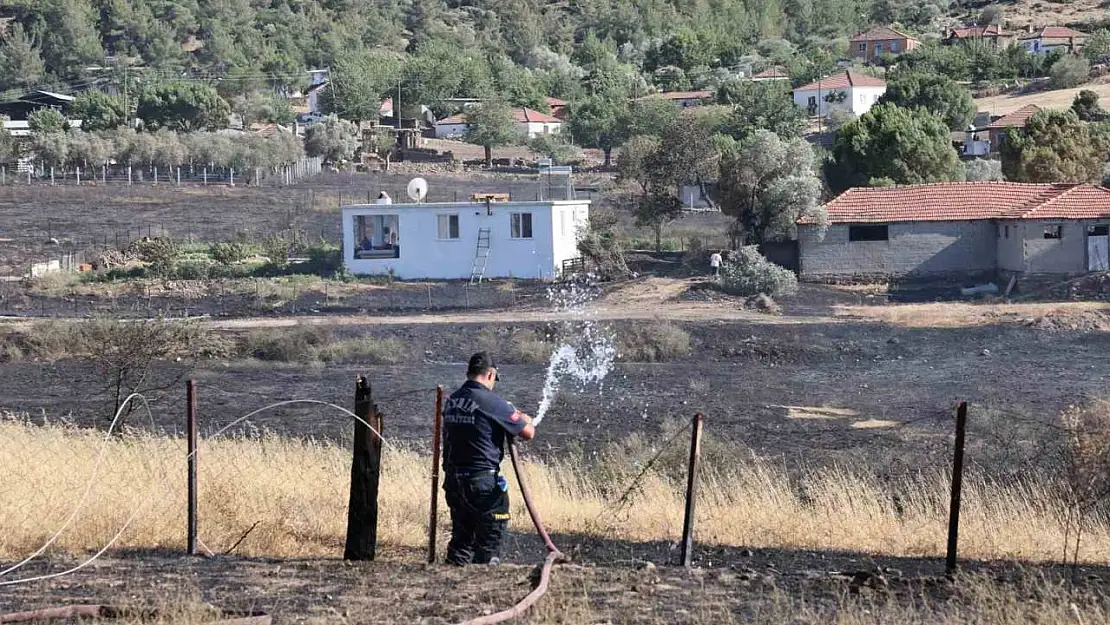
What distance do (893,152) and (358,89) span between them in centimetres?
6345

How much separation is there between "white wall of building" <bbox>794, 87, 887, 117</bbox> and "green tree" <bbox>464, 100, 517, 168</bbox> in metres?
18.9

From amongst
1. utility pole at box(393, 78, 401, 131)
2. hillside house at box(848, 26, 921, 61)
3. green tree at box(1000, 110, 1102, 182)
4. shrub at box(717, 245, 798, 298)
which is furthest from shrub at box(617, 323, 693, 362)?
hillside house at box(848, 26, 921, 61)

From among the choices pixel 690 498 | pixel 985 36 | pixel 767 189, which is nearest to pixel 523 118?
pixel 985 36

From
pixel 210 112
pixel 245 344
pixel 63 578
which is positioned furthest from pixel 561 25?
pixel 63 578

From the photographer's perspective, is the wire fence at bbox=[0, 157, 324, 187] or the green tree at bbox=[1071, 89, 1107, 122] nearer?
the wire fence at bbox=[0, 157, 324, 187]

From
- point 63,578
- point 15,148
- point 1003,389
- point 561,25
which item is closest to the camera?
point 63,578

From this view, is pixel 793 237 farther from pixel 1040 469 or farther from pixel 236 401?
pixel 1040 469

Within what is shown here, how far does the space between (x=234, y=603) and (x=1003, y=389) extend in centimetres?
2174

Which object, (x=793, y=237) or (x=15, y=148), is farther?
(x=15, y=148)

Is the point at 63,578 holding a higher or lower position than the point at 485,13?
lower

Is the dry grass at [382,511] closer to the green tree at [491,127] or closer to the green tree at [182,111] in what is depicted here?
the green tree at [491,127]

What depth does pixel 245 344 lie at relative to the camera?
3519 centimetres

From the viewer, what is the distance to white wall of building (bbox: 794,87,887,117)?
95750 mm

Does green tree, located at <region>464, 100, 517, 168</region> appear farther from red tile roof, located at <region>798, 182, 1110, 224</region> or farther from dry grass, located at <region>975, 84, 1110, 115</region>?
red tile roof, located at <region>798, 182, 1110, 224</region>
